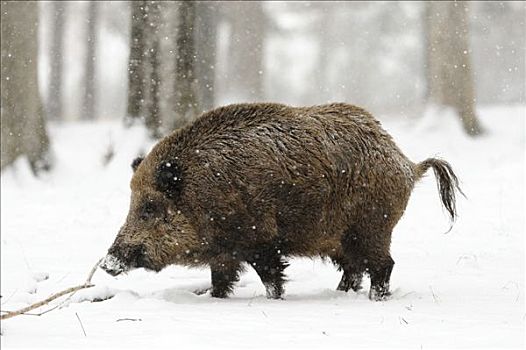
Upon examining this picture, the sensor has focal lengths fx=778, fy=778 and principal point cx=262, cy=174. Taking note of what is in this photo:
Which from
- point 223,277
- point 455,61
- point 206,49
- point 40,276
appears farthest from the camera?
point 206,49

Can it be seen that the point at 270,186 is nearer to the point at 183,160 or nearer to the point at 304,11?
the point at 183,160

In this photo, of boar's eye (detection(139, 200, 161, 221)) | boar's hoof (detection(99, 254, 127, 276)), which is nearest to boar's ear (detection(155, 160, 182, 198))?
boar's eye (detection(139, 200, 161, 221))

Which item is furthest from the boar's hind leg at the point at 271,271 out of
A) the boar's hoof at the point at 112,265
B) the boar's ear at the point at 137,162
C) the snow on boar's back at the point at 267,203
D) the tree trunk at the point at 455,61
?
the tree trunk at the point at 455,61

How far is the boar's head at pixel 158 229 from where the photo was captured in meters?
6.49

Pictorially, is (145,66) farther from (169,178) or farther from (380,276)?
(380,276)

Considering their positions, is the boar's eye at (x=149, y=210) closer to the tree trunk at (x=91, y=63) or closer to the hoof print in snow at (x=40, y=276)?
the hoof print in snow at (x=40, y=276)

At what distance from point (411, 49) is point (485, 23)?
18.6 m

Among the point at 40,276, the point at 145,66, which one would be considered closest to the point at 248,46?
the point at 145,66

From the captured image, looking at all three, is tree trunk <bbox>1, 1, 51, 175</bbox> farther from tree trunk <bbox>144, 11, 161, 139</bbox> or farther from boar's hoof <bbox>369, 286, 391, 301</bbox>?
boar's hoof <bbox>369, 286, 391, 301</bbox>

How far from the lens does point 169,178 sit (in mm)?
6488

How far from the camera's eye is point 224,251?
6.55 metres

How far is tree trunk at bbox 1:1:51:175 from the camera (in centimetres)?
1374

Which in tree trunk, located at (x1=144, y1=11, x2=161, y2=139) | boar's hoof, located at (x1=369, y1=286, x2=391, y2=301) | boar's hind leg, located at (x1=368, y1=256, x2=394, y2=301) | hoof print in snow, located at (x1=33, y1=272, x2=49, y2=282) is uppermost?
tree trunk, located at (x1=144, y1=11, x2=161, y2=139)

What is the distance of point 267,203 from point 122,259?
127 centimetres
